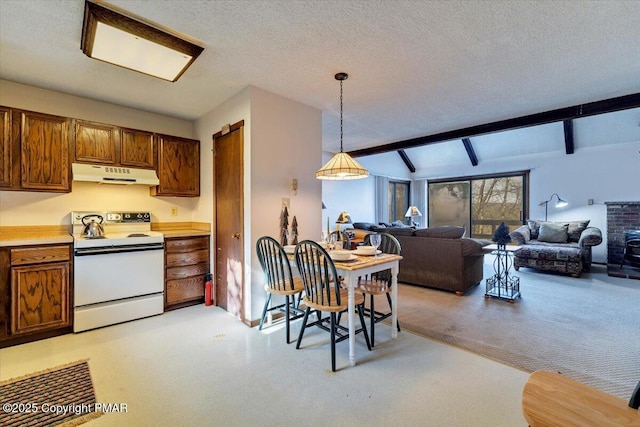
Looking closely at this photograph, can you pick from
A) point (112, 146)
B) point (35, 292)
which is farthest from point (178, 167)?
point (35, 292)

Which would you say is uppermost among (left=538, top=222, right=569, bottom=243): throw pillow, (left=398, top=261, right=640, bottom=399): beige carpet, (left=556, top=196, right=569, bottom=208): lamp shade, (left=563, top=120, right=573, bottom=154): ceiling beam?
(left=563, top=120, right=573, bottom=154): ceiling beam

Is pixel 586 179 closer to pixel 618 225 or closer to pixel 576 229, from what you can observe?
pixel 618 225

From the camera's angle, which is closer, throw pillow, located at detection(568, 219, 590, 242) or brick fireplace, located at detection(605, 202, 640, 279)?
brick fireplace, located at detection(605, 202, 640, 279)

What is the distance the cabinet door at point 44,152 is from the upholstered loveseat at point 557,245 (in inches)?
266

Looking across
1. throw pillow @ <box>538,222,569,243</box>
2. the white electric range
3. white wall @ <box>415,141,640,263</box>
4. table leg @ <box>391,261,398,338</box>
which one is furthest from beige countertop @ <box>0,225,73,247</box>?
white wall @ <box>415,141,640,263</box>

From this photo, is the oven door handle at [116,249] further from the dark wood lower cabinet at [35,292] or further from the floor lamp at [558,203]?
the floor lamp at [558,203]

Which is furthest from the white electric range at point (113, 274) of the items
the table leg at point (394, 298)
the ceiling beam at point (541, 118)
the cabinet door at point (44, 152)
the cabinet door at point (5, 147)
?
the ceiling beam at point (541, 118)

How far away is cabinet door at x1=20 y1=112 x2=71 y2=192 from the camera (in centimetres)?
278

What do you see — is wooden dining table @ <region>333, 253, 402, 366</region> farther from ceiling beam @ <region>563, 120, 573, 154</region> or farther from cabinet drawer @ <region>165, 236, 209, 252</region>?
ceiling beam @ <region>563, 120, 573, 154</region>

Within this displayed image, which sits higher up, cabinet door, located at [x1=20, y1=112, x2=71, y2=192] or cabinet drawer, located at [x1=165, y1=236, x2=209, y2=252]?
cabinet door, located at [x1=20, y1=112, x2=71, y2=192]

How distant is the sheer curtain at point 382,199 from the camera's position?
7850 mm

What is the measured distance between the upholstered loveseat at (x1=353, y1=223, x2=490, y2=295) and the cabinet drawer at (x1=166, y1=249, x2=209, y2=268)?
2899 mm

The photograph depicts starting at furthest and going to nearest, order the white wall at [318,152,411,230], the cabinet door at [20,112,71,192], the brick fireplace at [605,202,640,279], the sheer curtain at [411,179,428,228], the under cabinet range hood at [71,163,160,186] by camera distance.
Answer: the sheer curtain at [411,179,428,228], the white wall at [318,152,411,230], the brick fireplace at [605,202,640,279], the under cabinet range hood at [71,163,160,186], the cabinet door at [20,112,71,192]

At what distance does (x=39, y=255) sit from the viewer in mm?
2602
